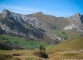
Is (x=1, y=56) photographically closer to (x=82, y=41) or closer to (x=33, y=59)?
(x=33, y=59)

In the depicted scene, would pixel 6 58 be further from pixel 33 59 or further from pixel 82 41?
pixel 82 41

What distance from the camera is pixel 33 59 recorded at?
78.6 m

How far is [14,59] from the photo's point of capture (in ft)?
237

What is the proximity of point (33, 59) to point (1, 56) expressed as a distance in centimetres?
1874

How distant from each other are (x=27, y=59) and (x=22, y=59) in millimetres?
2958

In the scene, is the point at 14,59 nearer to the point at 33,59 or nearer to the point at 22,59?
the point at 22,59

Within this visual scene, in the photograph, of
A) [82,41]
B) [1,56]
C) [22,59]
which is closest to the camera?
[1,56]

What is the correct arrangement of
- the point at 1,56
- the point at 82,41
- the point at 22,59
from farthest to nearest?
the point at 82,41
the point at 22,59
the point at 1,56

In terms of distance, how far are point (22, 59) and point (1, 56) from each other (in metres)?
12.5

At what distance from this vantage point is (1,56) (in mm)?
70375

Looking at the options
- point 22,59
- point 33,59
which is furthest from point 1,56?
point 33,59

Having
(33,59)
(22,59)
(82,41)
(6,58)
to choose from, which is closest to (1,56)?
(6,58)

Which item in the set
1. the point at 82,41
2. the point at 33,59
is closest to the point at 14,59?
the point at 33,59

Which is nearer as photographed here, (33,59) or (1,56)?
(1,56)
